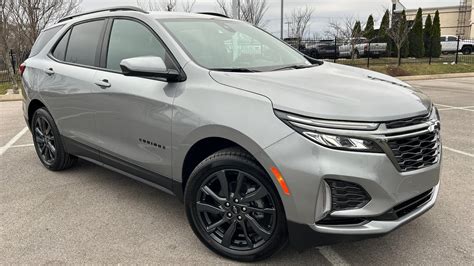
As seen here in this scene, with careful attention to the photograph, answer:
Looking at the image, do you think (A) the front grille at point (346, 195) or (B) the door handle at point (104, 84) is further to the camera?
(B) the door handle at point (104, 84)

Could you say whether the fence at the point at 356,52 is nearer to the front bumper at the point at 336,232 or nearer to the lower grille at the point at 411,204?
the lower grille at the point at 411,204

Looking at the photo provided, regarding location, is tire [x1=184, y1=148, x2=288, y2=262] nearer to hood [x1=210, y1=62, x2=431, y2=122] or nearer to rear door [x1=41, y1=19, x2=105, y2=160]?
hood [x1=210, y1=62, x2=431, y2=122]

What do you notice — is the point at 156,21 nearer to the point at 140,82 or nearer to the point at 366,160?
the point at 140,82

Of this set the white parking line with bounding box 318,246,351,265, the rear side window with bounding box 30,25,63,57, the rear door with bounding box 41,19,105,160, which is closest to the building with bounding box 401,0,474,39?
the rear side window with bounding box 30,25,63,57

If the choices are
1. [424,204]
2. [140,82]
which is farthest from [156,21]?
[424,204]

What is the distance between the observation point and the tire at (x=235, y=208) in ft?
8.53

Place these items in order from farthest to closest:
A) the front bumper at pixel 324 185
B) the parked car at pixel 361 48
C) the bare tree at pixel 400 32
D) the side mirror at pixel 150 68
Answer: the parked car at pixel 361 48 < the bare tree at pixel 400 32 < the side mirror at pixel 150 68 < the front bumper at pixel 324 185

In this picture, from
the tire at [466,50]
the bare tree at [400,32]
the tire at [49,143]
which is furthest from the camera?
the tire at [466,50]

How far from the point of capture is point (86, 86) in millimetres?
3832

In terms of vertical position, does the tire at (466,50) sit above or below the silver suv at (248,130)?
below

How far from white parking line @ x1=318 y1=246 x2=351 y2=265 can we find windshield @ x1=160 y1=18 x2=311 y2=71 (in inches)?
56.8

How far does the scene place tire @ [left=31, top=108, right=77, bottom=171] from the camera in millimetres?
4531

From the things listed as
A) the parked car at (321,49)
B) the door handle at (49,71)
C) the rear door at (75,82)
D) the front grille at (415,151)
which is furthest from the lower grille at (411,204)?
the parked car at (321,49)

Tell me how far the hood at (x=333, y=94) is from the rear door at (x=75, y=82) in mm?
1546
